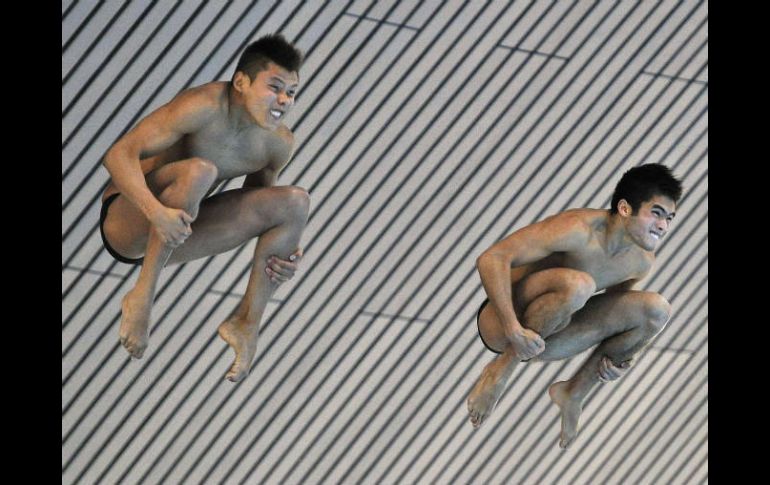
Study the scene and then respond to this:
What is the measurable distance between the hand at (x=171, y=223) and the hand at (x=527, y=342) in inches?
71.6

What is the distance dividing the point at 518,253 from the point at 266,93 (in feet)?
5.20

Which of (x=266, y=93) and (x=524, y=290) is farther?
(x=524, y=290)

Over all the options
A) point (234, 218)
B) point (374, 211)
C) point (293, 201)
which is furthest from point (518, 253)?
point (374, 211)

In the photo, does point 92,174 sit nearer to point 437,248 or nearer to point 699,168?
point 437,248

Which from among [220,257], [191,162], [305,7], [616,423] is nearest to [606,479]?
[616,423]

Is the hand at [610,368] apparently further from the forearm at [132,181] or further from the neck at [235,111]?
the forearm at [132,181]

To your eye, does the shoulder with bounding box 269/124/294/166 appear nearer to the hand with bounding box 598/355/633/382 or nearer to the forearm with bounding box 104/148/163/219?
the forearm with bounding box 104/148/163/219

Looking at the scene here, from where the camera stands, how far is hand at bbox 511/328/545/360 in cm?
888

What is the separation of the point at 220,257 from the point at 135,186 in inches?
117

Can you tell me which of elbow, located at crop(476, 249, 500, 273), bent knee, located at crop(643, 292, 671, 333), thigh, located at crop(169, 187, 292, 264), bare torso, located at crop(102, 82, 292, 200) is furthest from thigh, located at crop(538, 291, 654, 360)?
bare torso, located at crop(102, 82, 292, 200)

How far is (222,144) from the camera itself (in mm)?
8500

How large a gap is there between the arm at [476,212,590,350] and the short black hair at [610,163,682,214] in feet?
0.91

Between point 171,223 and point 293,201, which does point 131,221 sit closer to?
point 171,223

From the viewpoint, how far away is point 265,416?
11.5 meters
